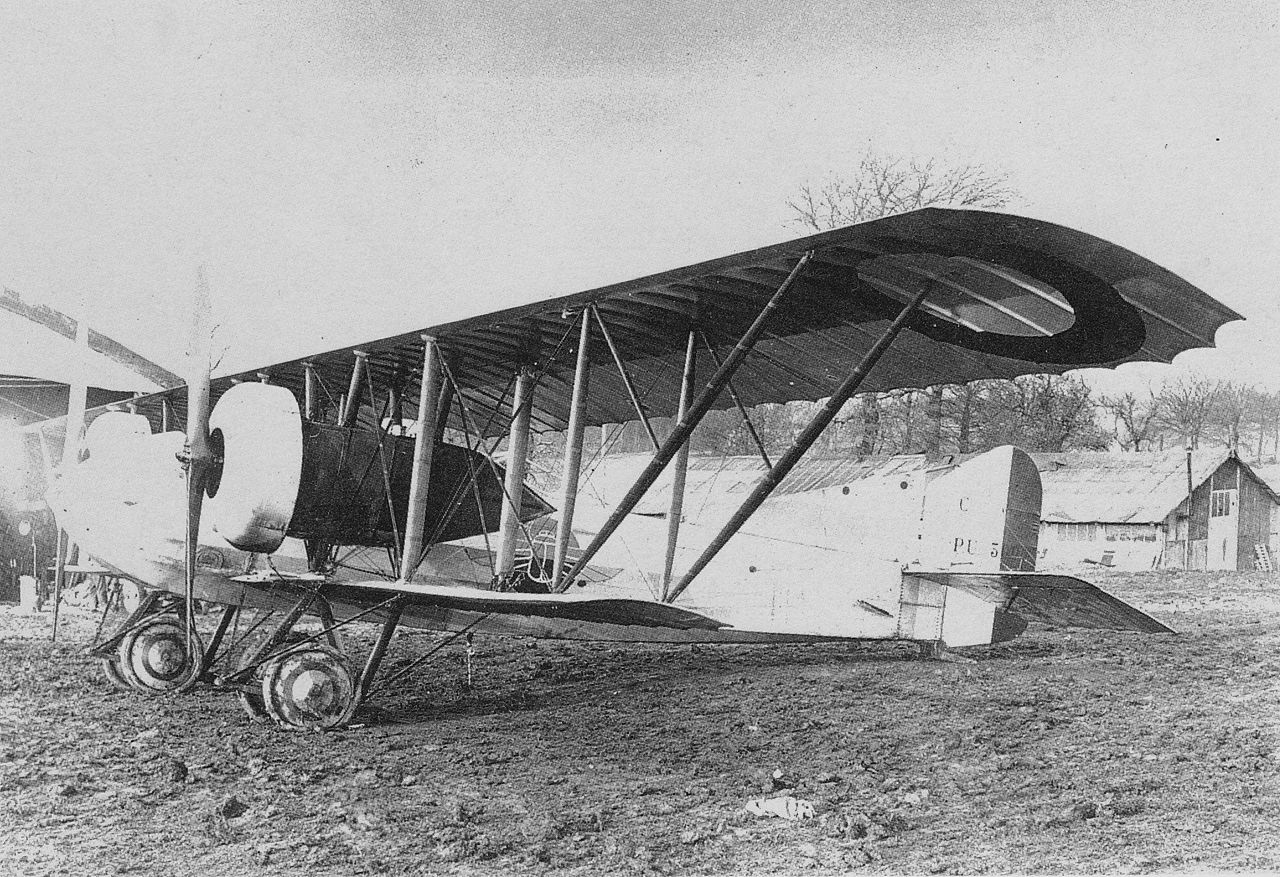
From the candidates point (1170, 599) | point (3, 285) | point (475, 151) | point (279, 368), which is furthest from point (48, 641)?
point (1170, 599)

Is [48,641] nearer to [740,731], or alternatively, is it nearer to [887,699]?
[740,731]

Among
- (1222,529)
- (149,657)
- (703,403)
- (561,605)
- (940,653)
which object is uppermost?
(703,403)

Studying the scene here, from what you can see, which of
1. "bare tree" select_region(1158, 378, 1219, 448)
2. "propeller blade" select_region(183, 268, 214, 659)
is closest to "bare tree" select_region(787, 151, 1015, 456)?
"propeller blade" select_region(183, 268, 214, 659)

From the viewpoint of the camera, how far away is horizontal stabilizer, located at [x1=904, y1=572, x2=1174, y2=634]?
6223mm

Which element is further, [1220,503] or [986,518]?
[1220,503]

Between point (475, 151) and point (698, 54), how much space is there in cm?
311

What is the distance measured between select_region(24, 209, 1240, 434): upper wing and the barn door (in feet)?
95.1

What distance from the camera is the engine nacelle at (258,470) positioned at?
244 inches

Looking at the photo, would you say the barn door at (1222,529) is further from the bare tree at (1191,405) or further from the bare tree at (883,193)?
the bare tree at (1191,405)

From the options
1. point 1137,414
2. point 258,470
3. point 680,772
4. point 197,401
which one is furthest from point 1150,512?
point 197,401

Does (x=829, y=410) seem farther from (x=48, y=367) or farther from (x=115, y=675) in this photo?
(x=48, y=367)

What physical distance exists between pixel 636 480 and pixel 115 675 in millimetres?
4673

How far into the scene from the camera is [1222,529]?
102ft

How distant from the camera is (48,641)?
1016 centimetres
